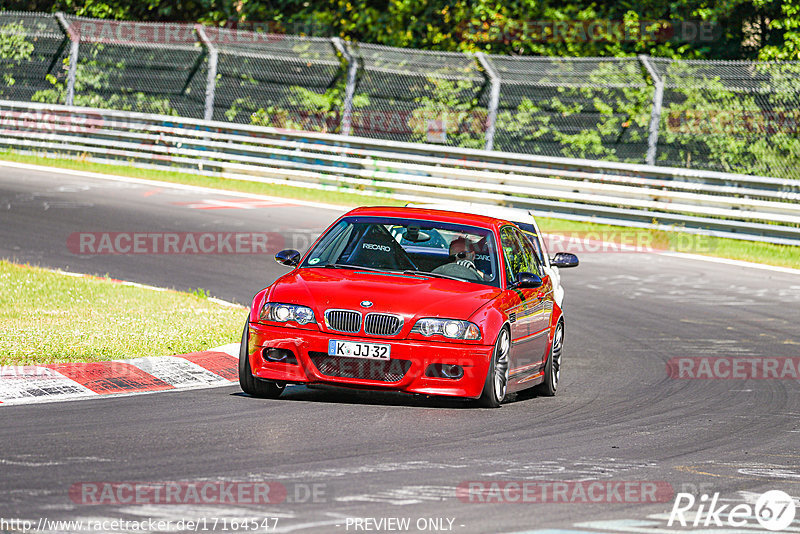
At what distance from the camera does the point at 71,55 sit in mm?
28547

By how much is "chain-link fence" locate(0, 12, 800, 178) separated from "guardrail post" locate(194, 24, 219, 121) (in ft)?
0.09

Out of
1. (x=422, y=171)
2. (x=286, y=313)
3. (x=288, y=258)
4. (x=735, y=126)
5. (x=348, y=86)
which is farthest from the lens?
(x=348, y=86)

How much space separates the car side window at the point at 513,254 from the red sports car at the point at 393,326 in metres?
0.12

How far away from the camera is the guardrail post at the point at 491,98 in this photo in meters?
24.2

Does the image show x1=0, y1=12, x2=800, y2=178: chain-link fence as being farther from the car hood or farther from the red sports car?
the car hood

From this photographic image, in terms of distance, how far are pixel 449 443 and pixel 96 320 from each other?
505cm

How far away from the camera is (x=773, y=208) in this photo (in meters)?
20.8

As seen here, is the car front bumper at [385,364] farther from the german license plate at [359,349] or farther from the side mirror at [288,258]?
the side mirror at [288,258]

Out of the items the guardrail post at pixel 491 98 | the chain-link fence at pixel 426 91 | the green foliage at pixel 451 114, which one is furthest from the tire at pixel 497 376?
the green foliage at pixel 451 114

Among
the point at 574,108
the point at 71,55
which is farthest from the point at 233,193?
the point at 574,108

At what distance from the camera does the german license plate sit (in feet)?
28.3

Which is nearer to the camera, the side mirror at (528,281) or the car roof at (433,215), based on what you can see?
the side mirror at (528,281)

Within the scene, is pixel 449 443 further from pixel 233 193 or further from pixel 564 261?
pixel 233 193

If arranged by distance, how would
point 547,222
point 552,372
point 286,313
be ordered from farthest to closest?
point 547,222
point 552,372
point 286,313
